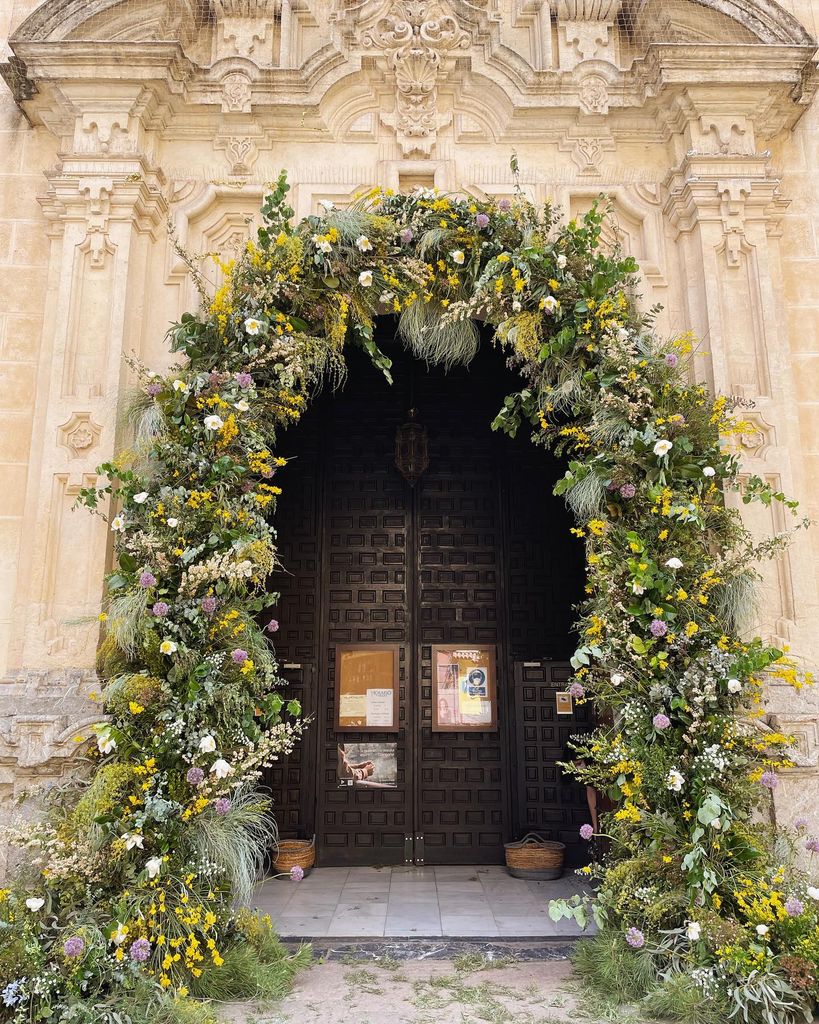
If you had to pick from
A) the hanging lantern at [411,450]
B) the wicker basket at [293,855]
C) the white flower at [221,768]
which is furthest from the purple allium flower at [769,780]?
the hanging lantern at [411,450]

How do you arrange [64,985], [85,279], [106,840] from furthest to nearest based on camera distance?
[85,279], [106,840], [64,985]

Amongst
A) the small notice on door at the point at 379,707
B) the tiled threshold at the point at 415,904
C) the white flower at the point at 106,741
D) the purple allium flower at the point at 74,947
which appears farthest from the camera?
the small notice on door at the point at 379,707

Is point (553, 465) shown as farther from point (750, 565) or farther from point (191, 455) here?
point (191, 455)

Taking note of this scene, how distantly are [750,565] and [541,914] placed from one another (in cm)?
280

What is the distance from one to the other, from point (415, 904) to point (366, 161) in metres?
5.57

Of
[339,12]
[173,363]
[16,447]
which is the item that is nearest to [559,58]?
[339,12]

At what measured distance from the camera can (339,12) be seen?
611 cm

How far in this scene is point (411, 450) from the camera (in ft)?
25.1

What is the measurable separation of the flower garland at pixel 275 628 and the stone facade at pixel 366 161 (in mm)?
475

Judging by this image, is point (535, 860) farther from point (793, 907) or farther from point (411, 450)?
point (411, 450)

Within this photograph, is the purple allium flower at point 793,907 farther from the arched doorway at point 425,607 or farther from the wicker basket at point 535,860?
the arched doorway at point 425,607

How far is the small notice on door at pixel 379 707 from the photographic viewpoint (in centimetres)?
736

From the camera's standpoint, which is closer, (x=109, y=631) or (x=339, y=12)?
(x=109, y=631)

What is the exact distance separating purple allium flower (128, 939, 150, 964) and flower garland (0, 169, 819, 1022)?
7cm
